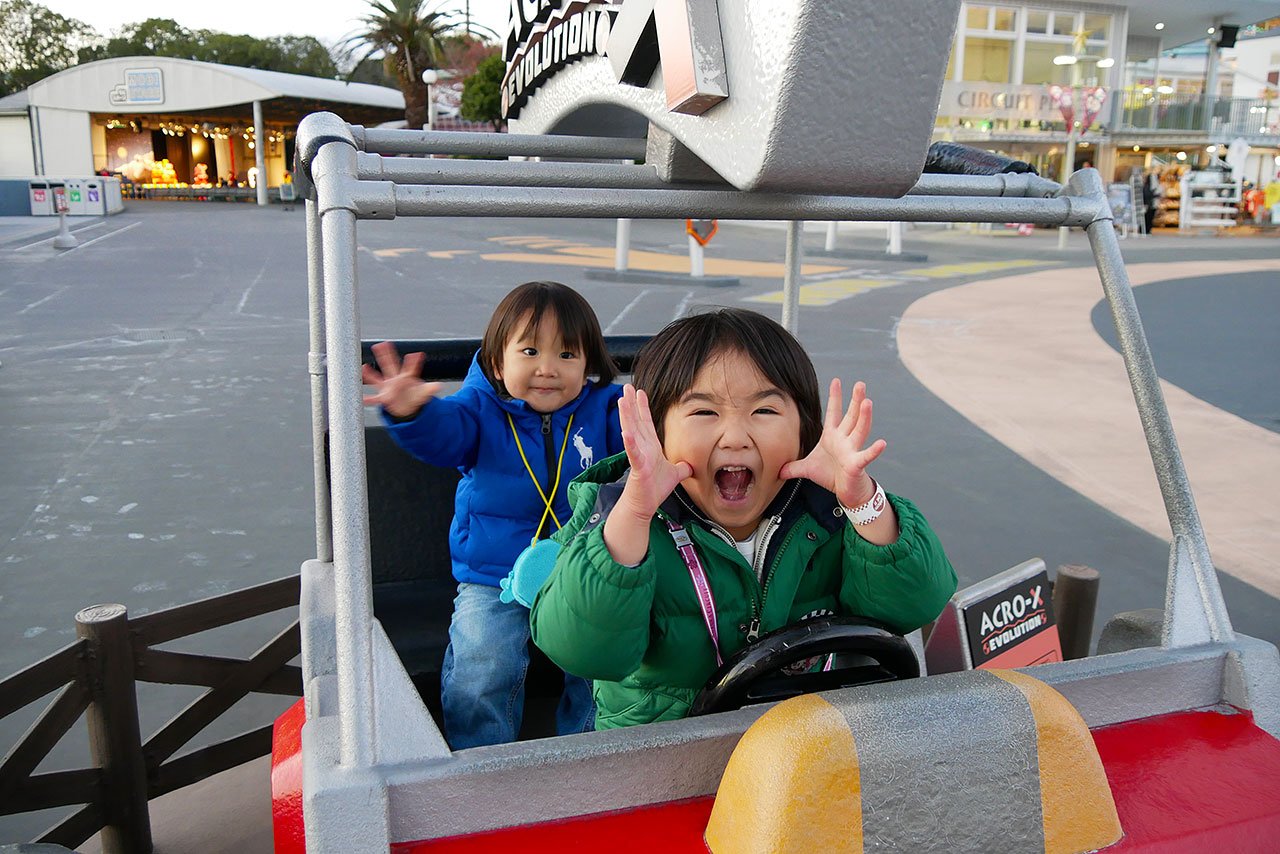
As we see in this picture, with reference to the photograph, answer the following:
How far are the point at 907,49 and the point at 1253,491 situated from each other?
449 cm

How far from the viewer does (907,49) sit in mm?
1123

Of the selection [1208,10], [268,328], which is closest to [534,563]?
[268,328]

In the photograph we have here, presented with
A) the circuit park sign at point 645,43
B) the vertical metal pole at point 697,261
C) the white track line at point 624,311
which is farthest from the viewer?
the vertical metal pole at point 697,261

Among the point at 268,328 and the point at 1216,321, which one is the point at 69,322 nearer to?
the point at 268,328

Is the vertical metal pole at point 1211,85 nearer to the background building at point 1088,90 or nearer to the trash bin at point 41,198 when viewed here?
the background building at point 1088,90

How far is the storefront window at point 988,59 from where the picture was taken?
24250 mm

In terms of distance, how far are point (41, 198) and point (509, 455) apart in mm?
21992

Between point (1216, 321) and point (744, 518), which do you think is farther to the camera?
point (1216, 321)

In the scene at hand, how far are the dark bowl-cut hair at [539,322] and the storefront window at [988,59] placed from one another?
24561 mm

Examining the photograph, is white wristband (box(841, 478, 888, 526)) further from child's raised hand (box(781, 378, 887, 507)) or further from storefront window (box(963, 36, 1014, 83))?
storefront window (box(963, 36, 1014, 83))

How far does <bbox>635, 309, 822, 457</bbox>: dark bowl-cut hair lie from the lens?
4.85 ft

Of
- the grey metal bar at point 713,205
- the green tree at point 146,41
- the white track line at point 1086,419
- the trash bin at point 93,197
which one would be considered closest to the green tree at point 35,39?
the green tree at point 146,41

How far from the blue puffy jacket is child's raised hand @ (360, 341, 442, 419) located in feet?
0.46

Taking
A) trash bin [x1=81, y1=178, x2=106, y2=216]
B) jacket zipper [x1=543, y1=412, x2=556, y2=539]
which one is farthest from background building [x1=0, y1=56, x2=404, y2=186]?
jacket zipper [x1=543, y1=412, x2=556, y2=539]
